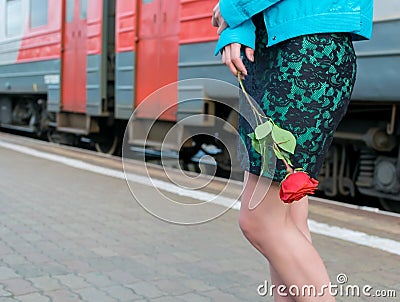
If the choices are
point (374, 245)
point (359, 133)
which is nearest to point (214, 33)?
point (359, 133)

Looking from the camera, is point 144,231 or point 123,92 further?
point 123,92

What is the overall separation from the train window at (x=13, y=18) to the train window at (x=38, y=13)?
63 centimetres

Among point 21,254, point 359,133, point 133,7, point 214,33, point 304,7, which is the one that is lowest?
point 21,254

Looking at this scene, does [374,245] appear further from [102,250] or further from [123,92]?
[123,92]

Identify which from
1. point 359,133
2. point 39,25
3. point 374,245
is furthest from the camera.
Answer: point 39,25

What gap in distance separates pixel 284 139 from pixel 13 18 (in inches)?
465

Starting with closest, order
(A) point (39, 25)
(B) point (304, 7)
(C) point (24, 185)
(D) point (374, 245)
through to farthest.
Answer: (B) point (304, 7), (D) point (374, 245), (C) point (24, 185), (A) point (39, 25)

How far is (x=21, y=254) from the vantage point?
12.2 feet

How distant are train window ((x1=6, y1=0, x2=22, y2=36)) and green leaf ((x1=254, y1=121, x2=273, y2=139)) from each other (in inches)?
438

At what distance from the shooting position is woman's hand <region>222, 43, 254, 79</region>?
68.7 inches

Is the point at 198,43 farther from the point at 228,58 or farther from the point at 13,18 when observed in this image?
the point at 13,18

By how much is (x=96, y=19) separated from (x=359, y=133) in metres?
4.95

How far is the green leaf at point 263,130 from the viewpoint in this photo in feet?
5.60

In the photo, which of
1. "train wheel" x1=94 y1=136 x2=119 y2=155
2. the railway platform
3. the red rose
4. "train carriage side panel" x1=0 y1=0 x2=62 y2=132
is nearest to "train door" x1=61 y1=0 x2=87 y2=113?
"train carriage side panel" x1=0 y1=0 x2=62 y2=132
